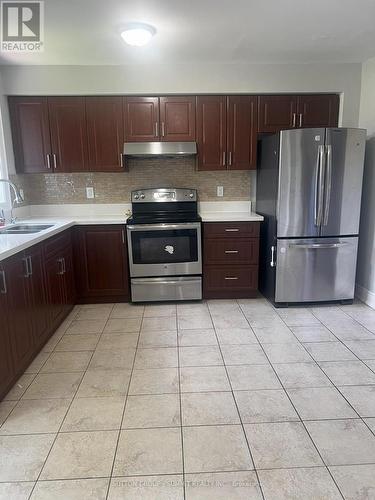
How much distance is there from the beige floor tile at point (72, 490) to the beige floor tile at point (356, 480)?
3.36 ft

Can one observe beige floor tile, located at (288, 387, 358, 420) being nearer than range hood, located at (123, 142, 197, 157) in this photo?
Yes

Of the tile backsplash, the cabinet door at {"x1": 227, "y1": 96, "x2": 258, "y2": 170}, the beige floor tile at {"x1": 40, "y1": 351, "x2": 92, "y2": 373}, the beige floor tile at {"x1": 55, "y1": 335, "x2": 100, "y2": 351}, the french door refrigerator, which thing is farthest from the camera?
the tile backsplash

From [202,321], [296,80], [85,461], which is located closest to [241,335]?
[202,321]

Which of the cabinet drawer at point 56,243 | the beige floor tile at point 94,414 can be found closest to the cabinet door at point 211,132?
the cabinet drawer at point 56,243

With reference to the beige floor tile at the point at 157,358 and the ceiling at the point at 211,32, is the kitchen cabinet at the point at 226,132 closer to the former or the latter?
the ceiling at the point at 211,32

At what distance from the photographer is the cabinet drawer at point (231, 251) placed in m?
3.53

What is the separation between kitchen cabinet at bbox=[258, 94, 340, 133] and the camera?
3.54m

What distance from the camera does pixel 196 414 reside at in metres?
1.91

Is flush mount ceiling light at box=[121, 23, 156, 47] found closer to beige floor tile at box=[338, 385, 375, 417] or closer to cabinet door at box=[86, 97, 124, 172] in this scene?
cabinet door at box=[86, 97, 124, 172]

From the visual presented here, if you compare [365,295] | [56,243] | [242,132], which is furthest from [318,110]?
[56,243]

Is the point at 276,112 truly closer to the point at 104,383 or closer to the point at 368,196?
the point at 368,196

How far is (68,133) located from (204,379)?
278cm

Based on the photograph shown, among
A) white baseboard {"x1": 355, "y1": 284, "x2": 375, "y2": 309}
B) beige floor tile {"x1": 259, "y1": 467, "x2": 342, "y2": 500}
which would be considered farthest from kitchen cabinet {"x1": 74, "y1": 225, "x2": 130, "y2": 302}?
white baseboard {"x1": 355, "y1": 284, "x2": 375, "y2": 309}

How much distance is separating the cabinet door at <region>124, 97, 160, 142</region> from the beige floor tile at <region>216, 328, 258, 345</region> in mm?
2076
